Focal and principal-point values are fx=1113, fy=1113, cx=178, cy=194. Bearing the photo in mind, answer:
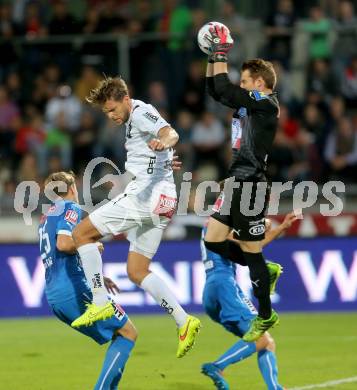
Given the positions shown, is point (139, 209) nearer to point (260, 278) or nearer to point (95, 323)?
point (95, 323)

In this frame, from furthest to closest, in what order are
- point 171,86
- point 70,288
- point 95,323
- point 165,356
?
point 171,86 → point 165,356 → point 70,288 → point 95,323

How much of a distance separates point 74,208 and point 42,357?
323 cm

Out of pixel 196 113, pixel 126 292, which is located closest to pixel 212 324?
pixel 126 292

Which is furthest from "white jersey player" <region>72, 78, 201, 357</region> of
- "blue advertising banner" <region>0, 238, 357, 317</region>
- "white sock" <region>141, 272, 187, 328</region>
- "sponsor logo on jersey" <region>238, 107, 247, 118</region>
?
"blue advertising banner" <region>0, 238, 357, 317</region>

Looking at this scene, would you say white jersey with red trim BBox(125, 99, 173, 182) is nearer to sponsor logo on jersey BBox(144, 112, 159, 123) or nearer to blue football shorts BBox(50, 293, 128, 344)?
sponsor logo on jersey BBox(144, 112, 159, 123)

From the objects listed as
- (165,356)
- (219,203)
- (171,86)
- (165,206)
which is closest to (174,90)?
(171,86)

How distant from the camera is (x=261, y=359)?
891 cm

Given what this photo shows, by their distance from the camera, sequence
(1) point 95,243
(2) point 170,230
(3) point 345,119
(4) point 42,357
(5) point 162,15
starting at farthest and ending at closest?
(5) point 162,15 → (3) point 345,119 → (2) point 170,230 → (4) point 42,357 → (1) point 95,243

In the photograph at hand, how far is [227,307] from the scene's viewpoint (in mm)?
9305

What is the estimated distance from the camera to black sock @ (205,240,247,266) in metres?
9.35

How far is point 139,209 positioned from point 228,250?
86cm

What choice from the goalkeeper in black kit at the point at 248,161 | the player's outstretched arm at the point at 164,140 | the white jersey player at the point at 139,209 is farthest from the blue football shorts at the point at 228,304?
the player's outstretched arm at the point at 164,140

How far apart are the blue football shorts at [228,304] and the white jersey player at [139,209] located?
405 millimetres

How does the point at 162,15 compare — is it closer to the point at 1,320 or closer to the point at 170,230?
the point at 170,230
